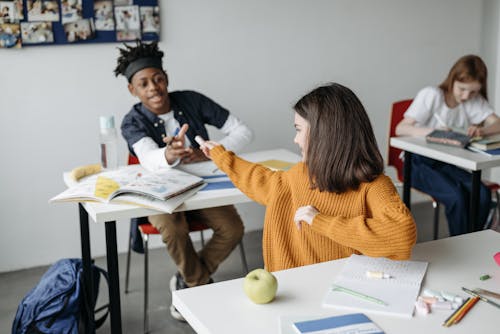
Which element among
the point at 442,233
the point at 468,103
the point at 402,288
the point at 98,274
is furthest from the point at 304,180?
the point at 442,233

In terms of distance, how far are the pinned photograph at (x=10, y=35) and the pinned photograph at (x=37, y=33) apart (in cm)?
2

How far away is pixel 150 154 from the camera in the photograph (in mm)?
2623

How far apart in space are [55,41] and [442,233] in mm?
2418

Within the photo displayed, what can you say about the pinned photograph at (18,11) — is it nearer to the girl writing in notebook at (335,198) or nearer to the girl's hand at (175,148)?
the girl's hand at (175,148)

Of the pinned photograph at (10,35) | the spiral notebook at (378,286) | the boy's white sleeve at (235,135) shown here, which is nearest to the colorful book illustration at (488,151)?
the boy's white sleeve at (235,135)

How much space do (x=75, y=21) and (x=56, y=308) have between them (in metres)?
1.53

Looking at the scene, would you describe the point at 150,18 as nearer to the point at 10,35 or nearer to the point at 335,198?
the point at 10,35

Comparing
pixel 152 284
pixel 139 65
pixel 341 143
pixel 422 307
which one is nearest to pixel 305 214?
pixel 341 143

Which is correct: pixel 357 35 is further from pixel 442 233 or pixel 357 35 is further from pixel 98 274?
pixel 98 274

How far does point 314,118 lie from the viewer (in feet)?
5.66

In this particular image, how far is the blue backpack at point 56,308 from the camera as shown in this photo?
2375 mm

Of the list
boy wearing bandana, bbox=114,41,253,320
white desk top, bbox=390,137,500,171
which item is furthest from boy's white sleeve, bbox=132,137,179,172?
white desk top, bbox=390,137,500,171

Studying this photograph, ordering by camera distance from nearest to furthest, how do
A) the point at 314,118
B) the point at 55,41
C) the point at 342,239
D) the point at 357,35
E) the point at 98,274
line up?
the point at 342,239, the point at 314,118, the point at 98,274, the point at 55,41, the point at 357,35

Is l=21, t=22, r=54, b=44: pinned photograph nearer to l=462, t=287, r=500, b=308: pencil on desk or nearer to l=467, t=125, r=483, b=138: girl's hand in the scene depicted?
l=467, t=125, r=483, b=138: girl's hand
